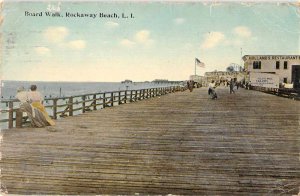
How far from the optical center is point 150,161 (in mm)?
6363

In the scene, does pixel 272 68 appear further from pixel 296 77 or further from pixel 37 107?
pixel 37 107

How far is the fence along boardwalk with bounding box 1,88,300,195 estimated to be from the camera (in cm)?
553

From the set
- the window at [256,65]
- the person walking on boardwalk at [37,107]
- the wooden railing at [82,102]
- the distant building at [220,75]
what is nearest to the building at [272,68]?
the window at [256,65]

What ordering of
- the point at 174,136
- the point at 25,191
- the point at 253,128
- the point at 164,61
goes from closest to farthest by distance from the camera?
1. the point at 25,191
2. the point at 174,136
3. the point at 253,128
4. the point at 164,61

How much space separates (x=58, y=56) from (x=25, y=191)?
12.4 ft

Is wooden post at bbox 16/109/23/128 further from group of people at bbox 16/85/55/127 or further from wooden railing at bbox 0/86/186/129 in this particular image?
group of people at bbox 16/85/55/127

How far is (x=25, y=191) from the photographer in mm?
5895

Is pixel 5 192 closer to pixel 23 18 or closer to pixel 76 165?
pixel 76 165

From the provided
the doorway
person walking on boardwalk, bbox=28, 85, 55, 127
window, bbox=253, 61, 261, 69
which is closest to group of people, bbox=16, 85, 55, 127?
person walking on boardwalk, bbox=28, 85, 55, 127

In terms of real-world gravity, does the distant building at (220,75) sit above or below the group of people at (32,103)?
above

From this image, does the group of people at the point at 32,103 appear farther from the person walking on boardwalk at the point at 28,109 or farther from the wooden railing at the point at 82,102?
the wooden railing at the point at 82,102

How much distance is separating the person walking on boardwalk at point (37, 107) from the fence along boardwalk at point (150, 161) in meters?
0.36

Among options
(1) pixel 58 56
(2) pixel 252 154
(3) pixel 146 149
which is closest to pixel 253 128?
(2) pixel 252 154

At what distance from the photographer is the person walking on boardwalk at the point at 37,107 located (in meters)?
9.21
